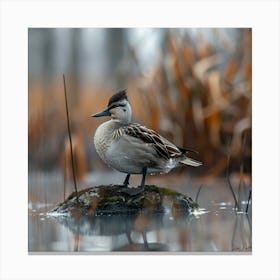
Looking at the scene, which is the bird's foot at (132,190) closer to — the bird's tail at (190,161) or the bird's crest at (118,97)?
the bird's tail at (190,161)

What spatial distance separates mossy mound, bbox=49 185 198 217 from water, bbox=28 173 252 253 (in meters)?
0.03

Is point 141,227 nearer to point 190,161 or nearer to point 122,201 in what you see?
point 122,201

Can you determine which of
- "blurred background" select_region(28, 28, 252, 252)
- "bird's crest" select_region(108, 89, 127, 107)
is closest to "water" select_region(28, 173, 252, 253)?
"blurred background" select_region(28, 28, 252, 252)

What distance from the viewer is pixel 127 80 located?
4.53m

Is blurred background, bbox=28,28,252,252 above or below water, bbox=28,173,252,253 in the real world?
above

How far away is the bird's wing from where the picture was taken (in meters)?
4.43

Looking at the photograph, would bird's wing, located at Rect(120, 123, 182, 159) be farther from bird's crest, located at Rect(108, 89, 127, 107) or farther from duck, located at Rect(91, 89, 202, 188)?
bird's crest, located at Rect(108, 89, 127, 107)

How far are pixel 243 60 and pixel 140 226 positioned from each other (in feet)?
3.34

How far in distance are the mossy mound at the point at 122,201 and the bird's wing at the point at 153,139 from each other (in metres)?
0.19

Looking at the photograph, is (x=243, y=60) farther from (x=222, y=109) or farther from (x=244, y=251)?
Result: (x=244, y=251)

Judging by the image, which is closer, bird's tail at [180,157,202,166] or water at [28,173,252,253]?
water at [28,173,252,253]

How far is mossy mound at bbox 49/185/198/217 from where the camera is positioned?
14.7 ft

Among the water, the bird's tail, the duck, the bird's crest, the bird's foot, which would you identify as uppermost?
the bird's crest

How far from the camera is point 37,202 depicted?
4.49m
